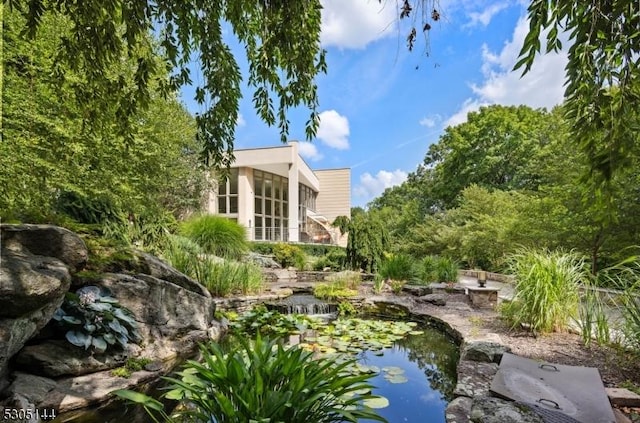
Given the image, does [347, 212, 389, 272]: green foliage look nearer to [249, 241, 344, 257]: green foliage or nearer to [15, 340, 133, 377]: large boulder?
[249, 241, 344, 257]: green foliage

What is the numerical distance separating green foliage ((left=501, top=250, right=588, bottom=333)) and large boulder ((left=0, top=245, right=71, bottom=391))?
5.22 metres

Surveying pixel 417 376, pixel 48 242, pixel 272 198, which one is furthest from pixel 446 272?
pixel 272 198

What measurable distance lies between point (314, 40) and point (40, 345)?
3.61 meters

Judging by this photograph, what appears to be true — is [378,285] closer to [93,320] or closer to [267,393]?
[93,320]

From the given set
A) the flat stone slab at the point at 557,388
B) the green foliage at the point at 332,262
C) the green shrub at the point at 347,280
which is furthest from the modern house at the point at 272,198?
the flat stone slab at the point at 557,388

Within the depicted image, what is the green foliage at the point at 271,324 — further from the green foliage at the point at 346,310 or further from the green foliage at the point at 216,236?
the green foliage at the point at 216,236

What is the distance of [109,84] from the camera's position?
2723 millimetres

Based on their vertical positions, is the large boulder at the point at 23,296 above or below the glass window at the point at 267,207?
below

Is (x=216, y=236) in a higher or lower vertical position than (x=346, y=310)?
higher

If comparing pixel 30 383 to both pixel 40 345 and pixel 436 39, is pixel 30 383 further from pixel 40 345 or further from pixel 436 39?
pixel 436 39

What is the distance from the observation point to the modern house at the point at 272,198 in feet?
65.3

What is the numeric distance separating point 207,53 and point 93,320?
2.88m

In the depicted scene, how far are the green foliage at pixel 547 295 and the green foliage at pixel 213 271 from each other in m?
5.46

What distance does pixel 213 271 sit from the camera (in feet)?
24.6
